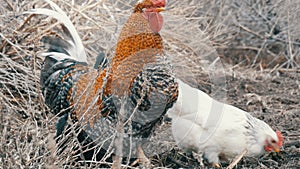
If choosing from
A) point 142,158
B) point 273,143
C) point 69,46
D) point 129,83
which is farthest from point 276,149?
point 69,46

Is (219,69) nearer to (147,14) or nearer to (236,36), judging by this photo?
(236,36)

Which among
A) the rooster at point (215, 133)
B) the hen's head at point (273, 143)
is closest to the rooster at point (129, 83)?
the rooster at point (215, 133)

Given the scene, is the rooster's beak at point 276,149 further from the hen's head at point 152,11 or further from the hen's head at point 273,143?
the hen's head at point 152,11

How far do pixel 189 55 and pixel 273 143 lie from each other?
266 cm

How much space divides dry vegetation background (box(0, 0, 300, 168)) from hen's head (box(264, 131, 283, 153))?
112 mm

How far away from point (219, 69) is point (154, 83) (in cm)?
324

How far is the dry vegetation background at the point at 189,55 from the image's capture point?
3.10 meters

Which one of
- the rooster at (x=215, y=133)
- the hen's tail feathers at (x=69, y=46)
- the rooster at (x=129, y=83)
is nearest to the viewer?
the rooster at (x=129, y=83)

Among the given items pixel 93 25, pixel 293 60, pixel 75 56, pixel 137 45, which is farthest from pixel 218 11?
pixel 137 45

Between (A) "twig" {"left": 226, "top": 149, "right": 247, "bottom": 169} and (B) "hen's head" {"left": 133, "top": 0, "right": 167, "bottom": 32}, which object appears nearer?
(A) "twig" {"left": 226, "top": 149, "right": 247, "bottom": 169}

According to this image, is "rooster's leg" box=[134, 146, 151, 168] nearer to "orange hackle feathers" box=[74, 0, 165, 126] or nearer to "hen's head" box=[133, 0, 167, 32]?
"orange hackle feathers" box=[74, 0, 165, 126]

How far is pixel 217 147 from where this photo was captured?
391 cm

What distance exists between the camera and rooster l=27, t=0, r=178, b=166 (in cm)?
349

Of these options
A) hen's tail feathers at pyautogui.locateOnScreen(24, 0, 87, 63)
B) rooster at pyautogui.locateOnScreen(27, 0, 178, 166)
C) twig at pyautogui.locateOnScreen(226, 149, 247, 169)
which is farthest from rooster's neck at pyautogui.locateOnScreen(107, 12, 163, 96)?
twig at pyautogui.locateOnScreen(226, 149, 247, 169)
